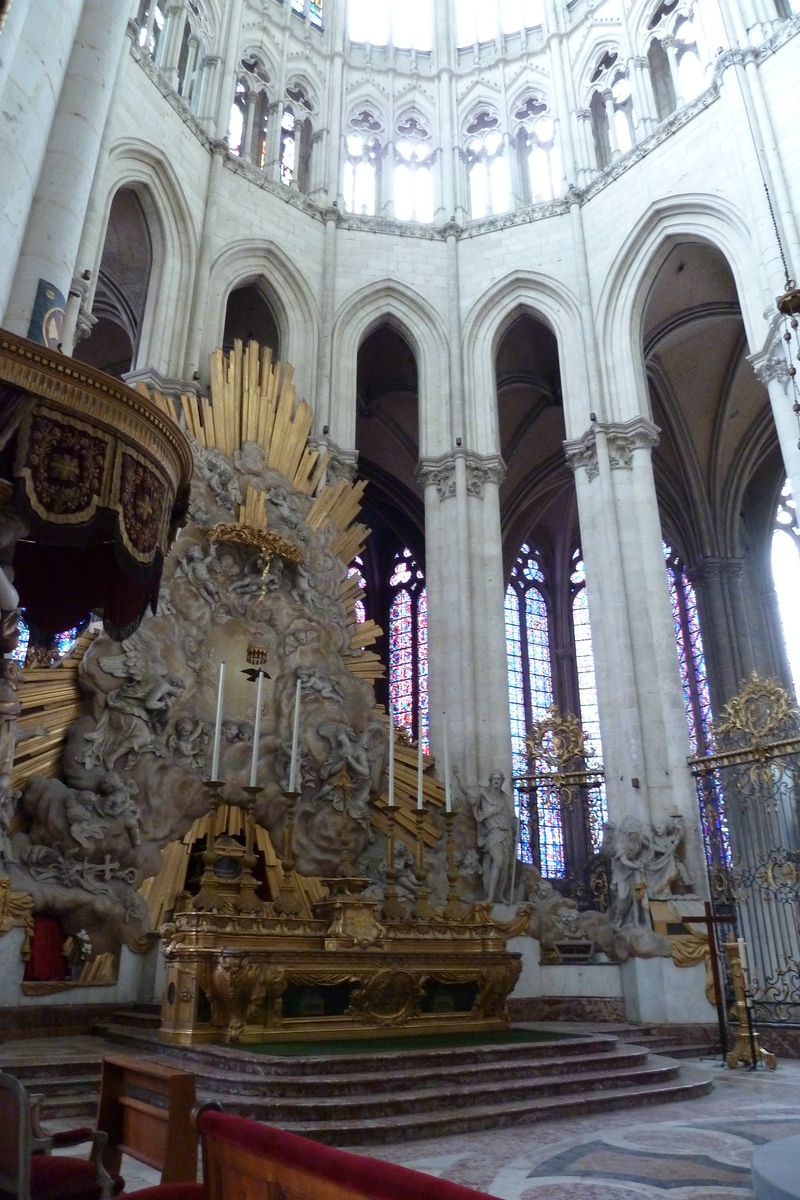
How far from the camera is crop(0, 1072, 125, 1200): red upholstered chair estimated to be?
213 cm

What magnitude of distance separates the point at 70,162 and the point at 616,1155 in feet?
28.3

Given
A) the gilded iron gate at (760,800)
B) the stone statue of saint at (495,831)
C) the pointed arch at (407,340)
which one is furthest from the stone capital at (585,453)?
the stone statue of saint at (495,831)

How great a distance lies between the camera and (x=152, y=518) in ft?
16.5

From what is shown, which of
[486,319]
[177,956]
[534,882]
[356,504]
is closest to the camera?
[177,956]

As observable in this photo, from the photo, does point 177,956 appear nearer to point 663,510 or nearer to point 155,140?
point 155,140

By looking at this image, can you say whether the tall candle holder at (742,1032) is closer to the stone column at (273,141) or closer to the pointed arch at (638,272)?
the pointed arch at (638,272)

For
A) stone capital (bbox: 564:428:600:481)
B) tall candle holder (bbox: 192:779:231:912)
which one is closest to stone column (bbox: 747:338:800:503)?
stone capital (bbox: 564:428:600:481)

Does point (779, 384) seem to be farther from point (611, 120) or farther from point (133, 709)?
point (133, 709)

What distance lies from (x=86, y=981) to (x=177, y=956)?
253 cm

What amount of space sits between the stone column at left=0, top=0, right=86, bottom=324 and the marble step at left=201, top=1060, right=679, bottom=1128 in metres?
5.91

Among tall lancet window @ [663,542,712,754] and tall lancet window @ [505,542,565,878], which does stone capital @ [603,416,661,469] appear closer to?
tall lancet window @ [663,542,712,754]

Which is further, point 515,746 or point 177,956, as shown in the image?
point 515,746

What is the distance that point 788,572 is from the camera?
62.2 feet

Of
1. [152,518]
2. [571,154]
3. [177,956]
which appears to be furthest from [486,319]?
[177,956]
